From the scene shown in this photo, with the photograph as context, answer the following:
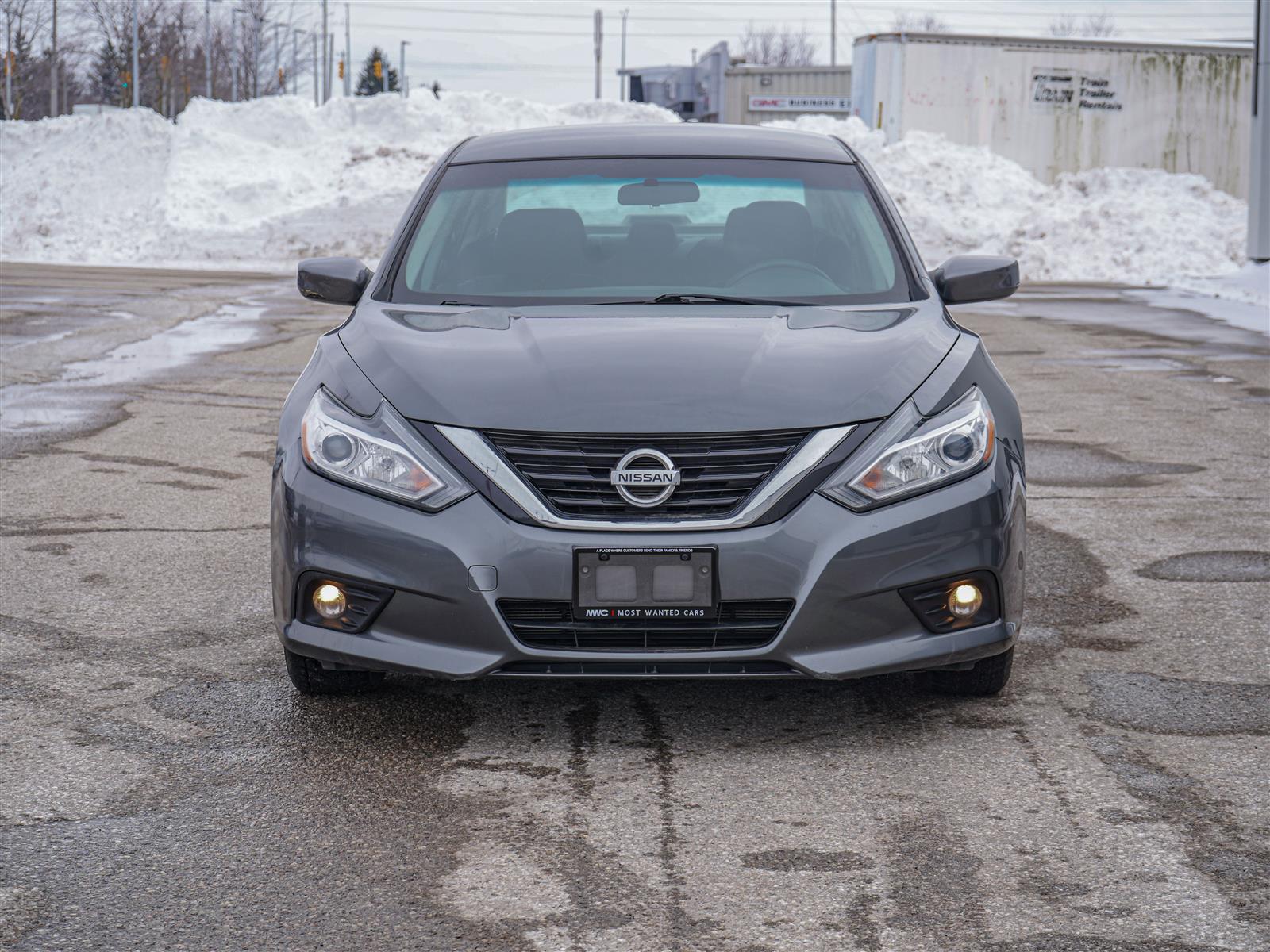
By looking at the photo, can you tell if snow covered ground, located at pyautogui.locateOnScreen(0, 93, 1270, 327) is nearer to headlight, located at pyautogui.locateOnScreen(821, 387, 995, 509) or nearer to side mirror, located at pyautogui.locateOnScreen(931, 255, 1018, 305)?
side mirror, located at pyautogui.locateOnScreen(931, 255, 1018, 305)

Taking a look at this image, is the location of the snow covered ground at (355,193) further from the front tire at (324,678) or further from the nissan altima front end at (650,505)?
the front tire at (324,678)

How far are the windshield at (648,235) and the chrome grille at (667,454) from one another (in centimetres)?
104

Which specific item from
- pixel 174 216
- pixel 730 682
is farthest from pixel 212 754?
pixel 174 216

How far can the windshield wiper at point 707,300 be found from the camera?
4.49 meters

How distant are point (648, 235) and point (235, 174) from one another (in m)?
32.4

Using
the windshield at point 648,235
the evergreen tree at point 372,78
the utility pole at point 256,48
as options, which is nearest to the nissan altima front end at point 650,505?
the windshield at point 648,235

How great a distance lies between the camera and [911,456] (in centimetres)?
362

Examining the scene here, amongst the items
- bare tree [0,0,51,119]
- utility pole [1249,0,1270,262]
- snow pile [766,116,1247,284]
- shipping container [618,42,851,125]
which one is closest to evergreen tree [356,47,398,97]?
bare tree [0,0,51,119]

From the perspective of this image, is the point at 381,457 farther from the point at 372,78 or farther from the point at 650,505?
the point at 372,78

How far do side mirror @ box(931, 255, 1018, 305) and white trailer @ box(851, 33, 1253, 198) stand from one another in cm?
2752

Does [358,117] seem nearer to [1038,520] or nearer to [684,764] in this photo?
[1038,520]

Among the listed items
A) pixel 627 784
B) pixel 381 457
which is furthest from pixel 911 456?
pixel 381 457

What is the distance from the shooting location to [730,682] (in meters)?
4.32

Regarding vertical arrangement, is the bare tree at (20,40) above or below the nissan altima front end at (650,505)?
above
